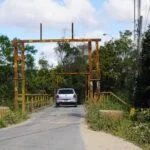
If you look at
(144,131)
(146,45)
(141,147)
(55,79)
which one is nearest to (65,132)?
(144,131)

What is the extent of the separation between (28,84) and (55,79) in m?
9.45

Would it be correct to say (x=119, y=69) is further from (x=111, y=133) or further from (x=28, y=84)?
(x=111, y=133)

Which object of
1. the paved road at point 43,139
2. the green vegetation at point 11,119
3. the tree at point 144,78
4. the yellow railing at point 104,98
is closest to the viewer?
the paved road at point 43,139

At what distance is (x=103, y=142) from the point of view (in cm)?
1669

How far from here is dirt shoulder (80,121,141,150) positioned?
1540cm

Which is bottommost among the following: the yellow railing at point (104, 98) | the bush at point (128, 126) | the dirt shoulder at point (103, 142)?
the dirt shoulder at point (103, 142)

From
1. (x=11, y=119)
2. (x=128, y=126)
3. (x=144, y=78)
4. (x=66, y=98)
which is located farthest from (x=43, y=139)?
(x=66, y=98)

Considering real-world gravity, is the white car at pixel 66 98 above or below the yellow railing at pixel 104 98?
below

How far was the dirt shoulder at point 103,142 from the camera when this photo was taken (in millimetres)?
15398

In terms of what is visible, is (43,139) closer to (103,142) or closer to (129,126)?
(103,142)

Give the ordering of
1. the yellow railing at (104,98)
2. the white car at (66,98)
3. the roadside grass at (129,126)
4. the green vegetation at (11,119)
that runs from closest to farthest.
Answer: the roadside grass at (129,126) < the green vegetation at (11,119) < the yellow railing at (104,98) < the white car at (66,98)

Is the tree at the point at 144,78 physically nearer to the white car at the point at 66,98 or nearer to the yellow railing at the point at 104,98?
the yellow railing at the point at 104,98

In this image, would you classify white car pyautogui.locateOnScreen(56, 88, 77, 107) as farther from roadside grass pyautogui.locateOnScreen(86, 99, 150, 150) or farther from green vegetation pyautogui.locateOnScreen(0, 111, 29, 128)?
roadside grass pyautogui.locateOnScreen(86, 99, 150, 150)

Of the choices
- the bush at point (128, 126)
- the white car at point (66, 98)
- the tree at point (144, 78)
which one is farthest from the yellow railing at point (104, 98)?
the white car at point (66, 98)
